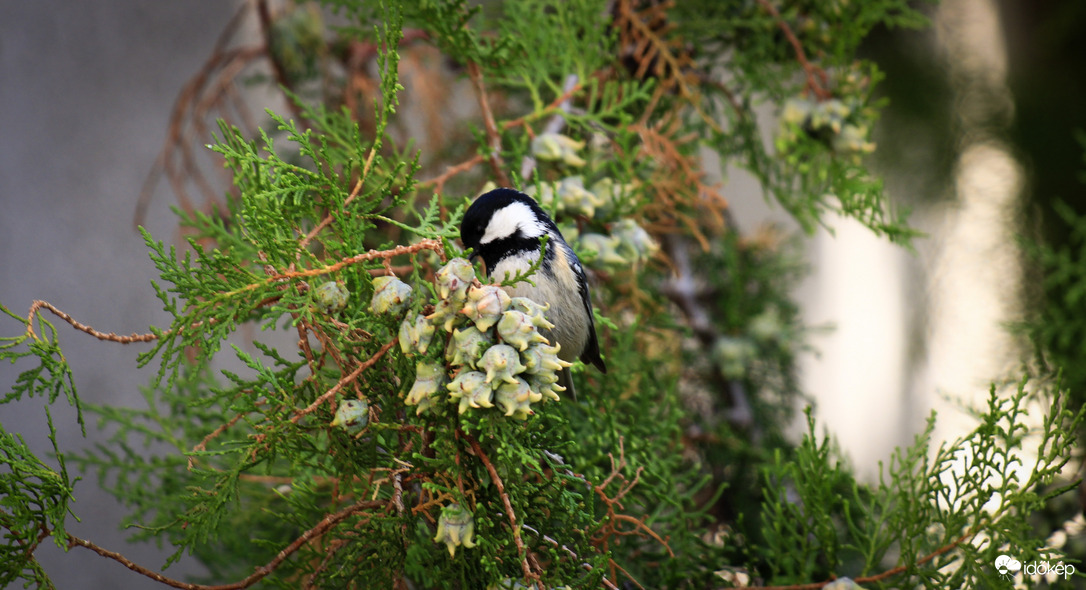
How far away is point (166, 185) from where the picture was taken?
0.84 m

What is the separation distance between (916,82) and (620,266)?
0.89 m

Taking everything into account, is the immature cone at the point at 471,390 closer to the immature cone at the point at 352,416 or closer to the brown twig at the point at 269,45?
the immature cone at the point at 352,416

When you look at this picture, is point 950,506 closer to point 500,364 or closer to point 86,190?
point 500,364

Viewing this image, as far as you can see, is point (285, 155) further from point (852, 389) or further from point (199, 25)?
point (852, 389)

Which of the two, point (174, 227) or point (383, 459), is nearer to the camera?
point (383, 459)

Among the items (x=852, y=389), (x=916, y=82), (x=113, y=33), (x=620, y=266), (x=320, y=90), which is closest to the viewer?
(x=620, y=266)

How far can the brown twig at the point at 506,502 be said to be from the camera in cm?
31

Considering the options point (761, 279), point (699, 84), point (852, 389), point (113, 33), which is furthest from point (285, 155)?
point (852, 389)

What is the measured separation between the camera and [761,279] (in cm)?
92

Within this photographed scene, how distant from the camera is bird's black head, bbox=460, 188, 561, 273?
0.45 metres

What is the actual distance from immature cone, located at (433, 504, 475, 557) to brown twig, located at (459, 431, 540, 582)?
0.02m

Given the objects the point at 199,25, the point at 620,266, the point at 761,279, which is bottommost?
the point at 620,266

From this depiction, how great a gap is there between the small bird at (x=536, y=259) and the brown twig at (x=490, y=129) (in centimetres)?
4

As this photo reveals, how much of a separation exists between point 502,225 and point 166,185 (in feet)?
1.89
